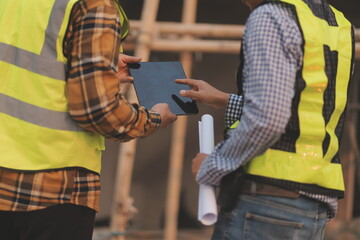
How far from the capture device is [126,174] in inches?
161

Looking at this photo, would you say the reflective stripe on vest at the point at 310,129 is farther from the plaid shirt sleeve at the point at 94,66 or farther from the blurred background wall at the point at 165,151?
the blurred background wall at the point at 165,151

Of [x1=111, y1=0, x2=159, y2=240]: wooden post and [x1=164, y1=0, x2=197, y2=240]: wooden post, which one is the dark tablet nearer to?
[x1=111, y1=0, x2=159, y2=240]: wooden post

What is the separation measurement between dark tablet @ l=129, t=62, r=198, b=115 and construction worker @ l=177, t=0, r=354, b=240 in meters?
0.36

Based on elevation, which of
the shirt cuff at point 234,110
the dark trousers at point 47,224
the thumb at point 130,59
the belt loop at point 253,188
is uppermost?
the thumb at point 130,59

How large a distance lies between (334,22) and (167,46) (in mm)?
2412

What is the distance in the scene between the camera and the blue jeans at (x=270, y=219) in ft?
5.50

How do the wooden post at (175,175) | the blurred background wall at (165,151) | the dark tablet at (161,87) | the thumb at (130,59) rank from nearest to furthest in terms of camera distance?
1. the dark tablet at (161,87)
2. the thumb at (130,59)
3. the wooden post at (175,175)
4. the blurred background wall at (165,151)

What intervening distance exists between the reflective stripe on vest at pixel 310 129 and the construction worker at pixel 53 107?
47 cm

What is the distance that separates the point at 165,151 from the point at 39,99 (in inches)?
163

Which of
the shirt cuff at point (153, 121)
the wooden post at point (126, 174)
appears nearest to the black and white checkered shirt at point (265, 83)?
the shirt cuff at point (153, 121)

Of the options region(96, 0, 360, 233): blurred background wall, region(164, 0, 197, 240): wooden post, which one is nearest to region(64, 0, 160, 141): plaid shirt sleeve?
region(164, 0, 197, 240): wooden post

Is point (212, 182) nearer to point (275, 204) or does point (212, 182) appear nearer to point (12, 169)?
point (275, 204)

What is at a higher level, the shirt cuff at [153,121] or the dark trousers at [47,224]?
the shirt cuff at [153,121]

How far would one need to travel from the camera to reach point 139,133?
1959mm
